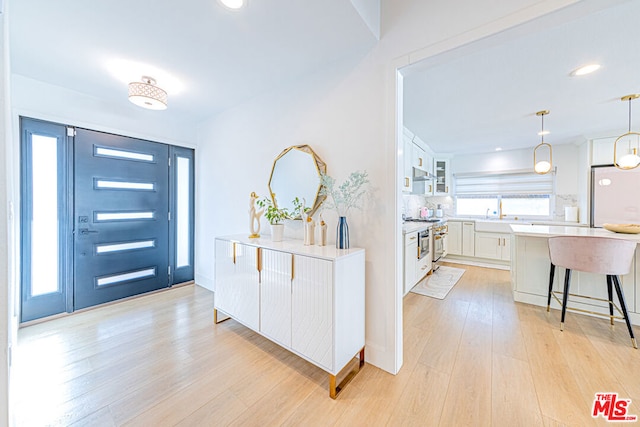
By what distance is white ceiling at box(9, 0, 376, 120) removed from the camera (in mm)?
1531

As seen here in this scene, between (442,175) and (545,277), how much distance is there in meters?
3.09

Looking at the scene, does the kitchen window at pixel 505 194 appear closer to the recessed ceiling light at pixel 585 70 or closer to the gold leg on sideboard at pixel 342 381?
the recessed ceiling light at pixel 585 70

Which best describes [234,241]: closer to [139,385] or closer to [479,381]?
[139,385]

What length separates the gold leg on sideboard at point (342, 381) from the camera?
1.52 metres

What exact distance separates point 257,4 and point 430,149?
178 inches

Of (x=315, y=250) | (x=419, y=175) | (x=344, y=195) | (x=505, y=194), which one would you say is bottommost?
(x=315, y=250)

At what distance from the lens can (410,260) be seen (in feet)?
10.5

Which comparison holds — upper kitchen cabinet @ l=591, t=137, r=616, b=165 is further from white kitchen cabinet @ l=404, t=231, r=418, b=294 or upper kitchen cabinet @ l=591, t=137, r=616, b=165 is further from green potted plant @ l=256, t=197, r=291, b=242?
green potted plant @ l=256, t=197, r=291, b=242

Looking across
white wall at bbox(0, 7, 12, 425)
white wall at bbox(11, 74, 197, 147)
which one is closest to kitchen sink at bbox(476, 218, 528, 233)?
white wall at bbox(11, 74, 197, 147)

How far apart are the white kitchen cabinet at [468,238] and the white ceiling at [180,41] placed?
4409 mm

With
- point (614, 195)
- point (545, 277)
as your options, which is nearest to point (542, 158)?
point (614, 195)

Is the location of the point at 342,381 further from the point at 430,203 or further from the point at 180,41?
the point at 430,203

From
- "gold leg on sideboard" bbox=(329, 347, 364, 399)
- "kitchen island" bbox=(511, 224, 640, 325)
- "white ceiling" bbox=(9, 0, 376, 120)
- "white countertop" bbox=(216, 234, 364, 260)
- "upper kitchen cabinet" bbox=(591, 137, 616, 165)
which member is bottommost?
"gold leg on sideboard" bbox=(329, 347, 364, 399)

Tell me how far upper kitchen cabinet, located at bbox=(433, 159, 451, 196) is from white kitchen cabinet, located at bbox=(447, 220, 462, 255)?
75 centimetres
